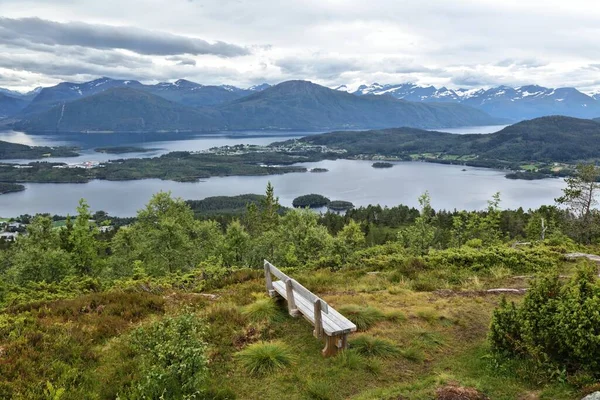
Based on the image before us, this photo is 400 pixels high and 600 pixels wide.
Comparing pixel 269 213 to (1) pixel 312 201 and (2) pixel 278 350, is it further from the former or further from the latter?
(1) pixel 312 201

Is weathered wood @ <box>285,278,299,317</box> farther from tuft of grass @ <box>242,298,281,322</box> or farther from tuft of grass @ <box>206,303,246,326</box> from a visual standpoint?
tuft of grass @ <box>206,303,246,326</box>

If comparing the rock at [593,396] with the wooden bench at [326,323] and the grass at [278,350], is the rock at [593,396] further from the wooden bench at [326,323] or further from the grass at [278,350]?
the wooden bench at [326,323]

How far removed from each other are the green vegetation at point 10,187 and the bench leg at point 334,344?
725 feet

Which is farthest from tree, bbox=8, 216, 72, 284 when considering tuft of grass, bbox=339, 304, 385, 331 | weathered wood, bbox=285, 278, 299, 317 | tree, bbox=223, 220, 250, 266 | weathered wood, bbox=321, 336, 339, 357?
weathered wood, bbox=321, 336, 339, 357

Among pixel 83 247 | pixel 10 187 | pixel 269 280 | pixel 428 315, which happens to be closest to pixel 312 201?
pixel 83 247

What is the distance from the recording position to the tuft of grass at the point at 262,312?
33.3ft

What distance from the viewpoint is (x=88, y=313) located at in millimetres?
10703

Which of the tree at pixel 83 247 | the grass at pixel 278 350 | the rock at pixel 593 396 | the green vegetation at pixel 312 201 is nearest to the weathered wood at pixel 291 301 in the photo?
the grass at pixel 278 350

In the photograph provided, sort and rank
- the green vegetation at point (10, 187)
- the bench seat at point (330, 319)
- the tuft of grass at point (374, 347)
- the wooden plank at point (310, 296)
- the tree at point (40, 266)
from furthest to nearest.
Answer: the green vegetation at point (10, 187)
the tree at point (40, 266)
the tuft of grass at point (374, 347)
the wooden plank at point (310, 296)
the bench seat at point (330, 319)

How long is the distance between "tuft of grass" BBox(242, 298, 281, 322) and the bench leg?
2202 mm

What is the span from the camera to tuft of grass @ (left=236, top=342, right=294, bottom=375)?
7.79 metres

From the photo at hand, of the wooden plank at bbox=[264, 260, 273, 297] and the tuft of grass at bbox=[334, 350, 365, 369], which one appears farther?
the wooden plank at bbox=[264, 260, 273, 297]

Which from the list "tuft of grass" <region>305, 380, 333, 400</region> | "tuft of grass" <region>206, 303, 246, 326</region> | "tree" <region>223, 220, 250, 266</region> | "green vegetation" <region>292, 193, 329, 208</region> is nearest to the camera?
"tuft of grass" <region>305, 380, 333, 400</region>

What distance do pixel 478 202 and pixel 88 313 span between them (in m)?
143
